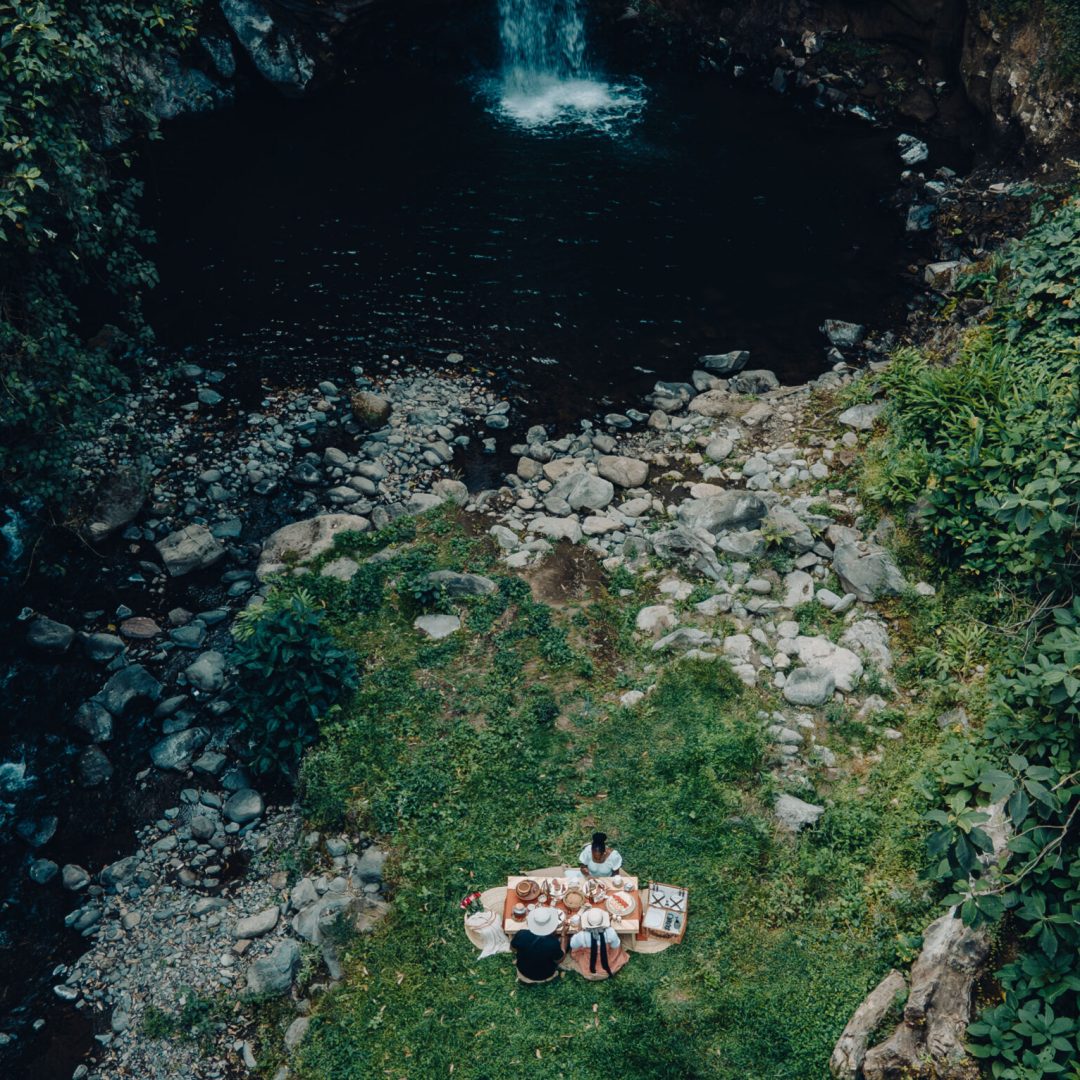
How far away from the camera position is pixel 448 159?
25.9 metres

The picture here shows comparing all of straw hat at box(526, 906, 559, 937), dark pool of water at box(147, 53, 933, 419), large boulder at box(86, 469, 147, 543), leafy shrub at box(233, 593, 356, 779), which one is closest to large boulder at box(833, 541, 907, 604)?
straw hat at box(526, 906, 559, 937)

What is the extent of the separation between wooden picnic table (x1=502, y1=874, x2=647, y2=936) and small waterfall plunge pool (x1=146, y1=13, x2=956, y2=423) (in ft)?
35.4

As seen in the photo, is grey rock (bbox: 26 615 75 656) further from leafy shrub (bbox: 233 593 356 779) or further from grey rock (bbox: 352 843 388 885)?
grey rock (bbox: 352 843 388 885)

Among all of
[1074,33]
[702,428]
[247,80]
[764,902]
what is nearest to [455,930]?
[764,902]

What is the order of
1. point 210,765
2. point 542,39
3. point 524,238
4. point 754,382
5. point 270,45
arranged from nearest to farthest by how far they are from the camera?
point 210,765 < point 754,382 < point 524,238 < point 270,45 < point 542,39

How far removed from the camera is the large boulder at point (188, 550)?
15.6m

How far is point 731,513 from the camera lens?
586 inches

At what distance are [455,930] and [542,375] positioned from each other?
41.6 ft

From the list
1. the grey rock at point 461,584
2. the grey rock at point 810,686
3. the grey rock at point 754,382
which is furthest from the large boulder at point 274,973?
the grey rock at point 754,382

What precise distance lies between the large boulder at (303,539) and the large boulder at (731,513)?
614cm

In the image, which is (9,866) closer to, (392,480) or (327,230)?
(392,480)

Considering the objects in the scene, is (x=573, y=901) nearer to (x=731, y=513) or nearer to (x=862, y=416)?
(x=731, y=513)

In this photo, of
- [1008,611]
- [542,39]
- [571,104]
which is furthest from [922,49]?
[1008,611]

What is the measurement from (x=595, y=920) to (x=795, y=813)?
2.87 meters
